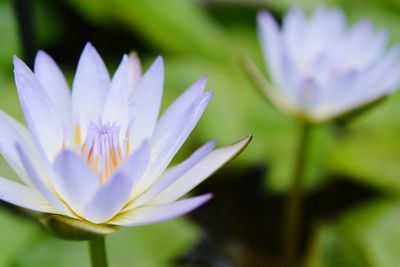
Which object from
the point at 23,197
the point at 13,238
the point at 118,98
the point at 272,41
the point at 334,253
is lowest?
the point at 13,238

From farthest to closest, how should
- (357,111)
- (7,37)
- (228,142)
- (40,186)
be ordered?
(7,37), (228,142), (357,111), (40,186)

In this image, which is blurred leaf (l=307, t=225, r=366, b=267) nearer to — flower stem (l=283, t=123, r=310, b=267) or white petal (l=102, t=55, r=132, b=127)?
flower stem (l=283, t=123, r=310, b=267)

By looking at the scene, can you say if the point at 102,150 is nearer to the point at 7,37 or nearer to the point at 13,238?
the point at 13,238

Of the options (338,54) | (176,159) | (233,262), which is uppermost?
(338,54)

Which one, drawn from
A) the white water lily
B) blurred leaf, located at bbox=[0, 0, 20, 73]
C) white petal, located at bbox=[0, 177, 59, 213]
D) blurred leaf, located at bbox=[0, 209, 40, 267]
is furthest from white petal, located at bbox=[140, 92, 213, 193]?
blurred leaf, located at bbox=[0, 0, 20, 73]

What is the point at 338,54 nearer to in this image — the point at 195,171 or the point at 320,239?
the point at 320,239

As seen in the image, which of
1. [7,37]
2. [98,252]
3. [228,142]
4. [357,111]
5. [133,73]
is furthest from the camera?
[7,37]

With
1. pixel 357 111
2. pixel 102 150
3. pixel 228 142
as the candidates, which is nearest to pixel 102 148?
pixel 102 150

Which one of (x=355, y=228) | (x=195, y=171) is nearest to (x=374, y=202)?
(x=355, y=228)
